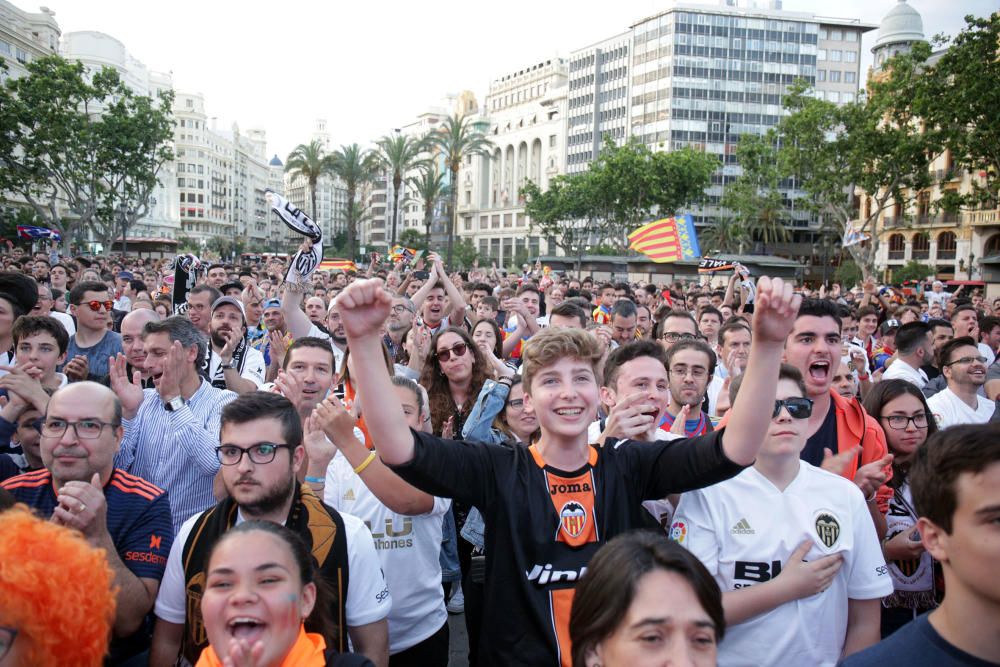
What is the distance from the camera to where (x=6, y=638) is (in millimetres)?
1863

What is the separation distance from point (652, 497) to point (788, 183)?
78.0m

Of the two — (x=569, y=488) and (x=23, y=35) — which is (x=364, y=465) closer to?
(x=569, y=488)

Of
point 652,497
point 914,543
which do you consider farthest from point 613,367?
point 914,543

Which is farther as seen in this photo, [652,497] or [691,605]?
[652,497]

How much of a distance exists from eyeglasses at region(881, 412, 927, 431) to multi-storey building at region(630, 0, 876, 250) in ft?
239

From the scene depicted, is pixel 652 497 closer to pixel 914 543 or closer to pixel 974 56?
pixel 914 543

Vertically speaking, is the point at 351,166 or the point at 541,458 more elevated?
the point at 351,166

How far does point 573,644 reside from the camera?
196cm

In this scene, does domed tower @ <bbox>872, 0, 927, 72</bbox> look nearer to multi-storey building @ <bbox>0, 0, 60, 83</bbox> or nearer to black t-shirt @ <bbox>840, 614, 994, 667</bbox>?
multi-storey building @ <bbox>0, 0, 60, 83</bbox>

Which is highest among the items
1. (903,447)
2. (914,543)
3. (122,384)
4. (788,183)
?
(788,183)

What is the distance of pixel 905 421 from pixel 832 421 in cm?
45

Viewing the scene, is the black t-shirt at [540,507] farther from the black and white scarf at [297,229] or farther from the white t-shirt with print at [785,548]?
the black and white scarf at [297,229]

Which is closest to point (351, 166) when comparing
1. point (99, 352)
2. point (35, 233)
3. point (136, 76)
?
point (35, 233)

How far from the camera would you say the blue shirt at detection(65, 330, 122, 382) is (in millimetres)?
5986
